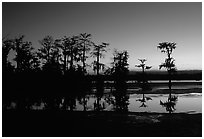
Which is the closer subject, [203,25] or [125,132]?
[203,25]

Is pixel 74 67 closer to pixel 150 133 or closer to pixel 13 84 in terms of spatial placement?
pixel 13 84

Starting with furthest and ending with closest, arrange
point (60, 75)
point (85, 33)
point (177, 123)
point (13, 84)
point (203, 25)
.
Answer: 1. point (85, 33)
2. point (60, 75)
3. point (13, 84)
4. point (177, 123)
5. point (203, 25)

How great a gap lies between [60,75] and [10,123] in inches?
617

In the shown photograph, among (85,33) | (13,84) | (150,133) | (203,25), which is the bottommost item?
(150,133)

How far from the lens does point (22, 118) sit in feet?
31.6

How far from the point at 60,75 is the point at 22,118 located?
48.6 feet

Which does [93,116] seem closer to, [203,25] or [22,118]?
[22,118]

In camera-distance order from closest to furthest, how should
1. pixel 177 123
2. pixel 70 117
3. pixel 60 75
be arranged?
pixel 177 123 < pixel 70 117 < pixel 60 75

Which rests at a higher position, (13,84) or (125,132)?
(13,84)

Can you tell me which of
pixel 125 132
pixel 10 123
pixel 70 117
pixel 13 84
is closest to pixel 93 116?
pixel 70 117

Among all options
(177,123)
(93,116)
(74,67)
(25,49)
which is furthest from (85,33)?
(177,123)

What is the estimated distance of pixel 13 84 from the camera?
21234mm

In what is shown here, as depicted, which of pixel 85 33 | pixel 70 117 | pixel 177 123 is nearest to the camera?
pixel 177 123

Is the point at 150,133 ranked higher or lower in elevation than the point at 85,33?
lower
